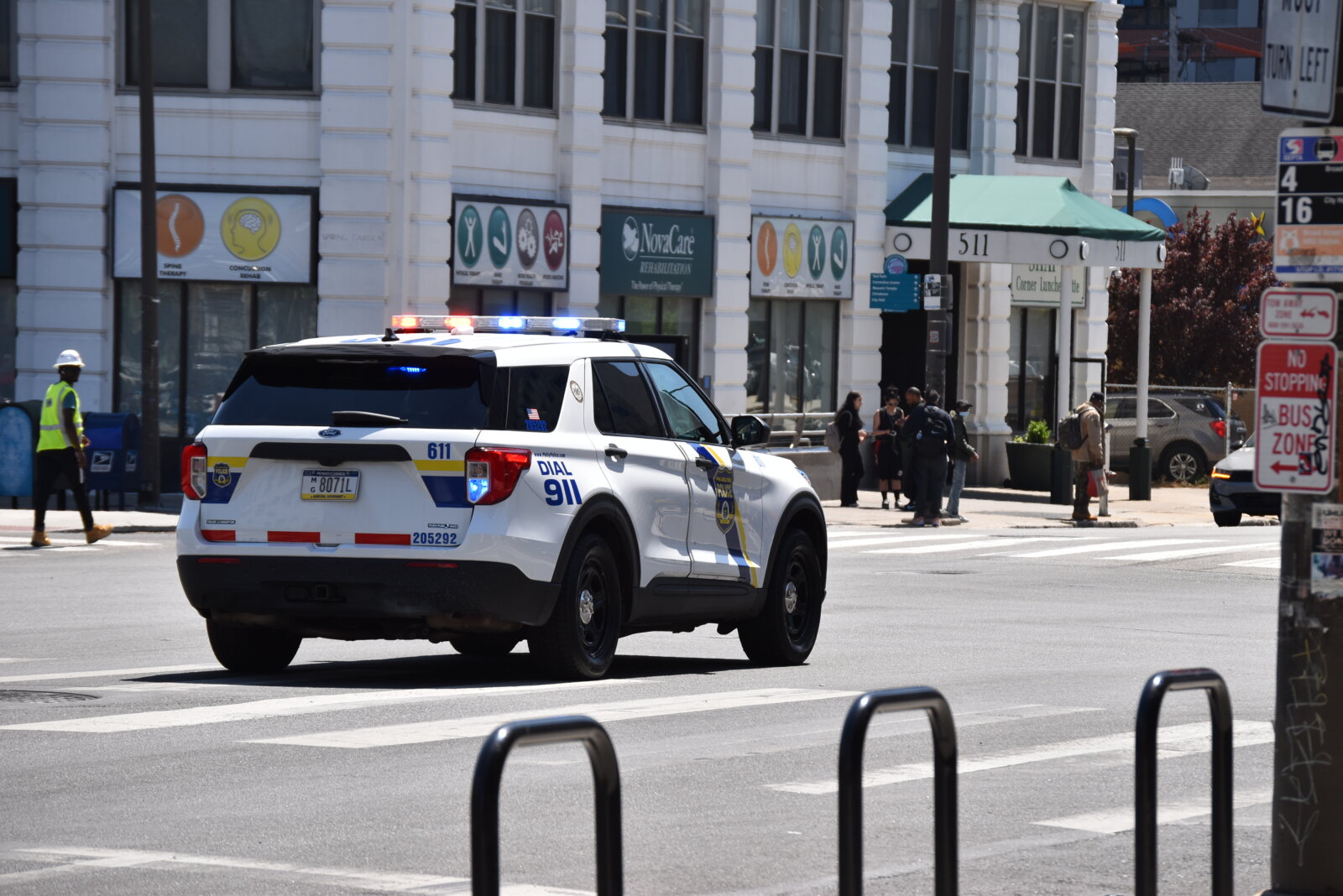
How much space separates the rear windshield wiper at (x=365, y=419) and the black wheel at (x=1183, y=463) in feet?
97.7

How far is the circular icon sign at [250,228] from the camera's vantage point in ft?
91.8

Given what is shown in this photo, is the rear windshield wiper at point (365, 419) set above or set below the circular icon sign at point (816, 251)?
below

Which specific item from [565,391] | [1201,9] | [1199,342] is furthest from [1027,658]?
[1201,9]

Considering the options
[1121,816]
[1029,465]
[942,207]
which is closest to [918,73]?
[1029,465]

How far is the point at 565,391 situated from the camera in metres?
11.5

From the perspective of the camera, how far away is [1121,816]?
27.1ft

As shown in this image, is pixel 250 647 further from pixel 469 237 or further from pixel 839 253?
pixel 839 253

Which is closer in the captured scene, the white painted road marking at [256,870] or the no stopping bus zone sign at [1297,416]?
the no stopping bus zone sign at [1297,416]

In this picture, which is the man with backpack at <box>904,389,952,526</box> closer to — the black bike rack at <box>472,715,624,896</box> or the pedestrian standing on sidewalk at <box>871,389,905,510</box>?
the pedestrian standing on sidewalk at <box>871,389,905,510</box>

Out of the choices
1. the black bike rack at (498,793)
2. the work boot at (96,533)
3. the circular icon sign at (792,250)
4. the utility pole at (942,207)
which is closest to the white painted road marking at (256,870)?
the black bike rack at (498,793)

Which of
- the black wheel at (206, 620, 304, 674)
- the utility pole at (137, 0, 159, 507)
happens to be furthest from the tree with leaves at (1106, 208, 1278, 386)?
the black wheel at (206, 620, 304, 674)

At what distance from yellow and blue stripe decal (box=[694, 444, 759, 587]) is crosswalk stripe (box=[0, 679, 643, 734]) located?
1.37 metres

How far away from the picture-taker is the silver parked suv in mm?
38625

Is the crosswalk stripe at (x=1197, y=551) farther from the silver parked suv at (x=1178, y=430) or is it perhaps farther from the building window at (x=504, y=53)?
the silver parked suv at (x=1178, y=430)
